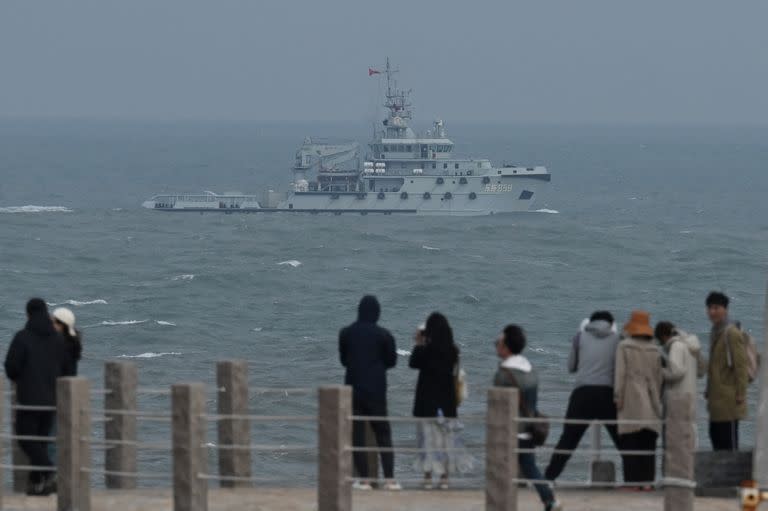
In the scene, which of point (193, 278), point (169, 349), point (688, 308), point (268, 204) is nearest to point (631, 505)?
point (169, 349)

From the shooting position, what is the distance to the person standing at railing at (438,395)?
490 inches

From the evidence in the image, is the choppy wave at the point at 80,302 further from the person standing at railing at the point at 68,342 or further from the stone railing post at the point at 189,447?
the stone railing post at the point at 189,447

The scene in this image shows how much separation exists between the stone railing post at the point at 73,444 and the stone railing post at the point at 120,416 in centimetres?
53

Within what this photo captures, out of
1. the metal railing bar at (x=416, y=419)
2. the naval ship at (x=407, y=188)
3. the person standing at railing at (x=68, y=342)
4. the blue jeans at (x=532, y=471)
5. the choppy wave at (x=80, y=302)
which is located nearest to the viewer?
the metal railing bar at (x=416, y=419)

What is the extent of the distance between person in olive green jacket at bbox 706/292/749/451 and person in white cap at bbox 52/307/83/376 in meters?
4.34

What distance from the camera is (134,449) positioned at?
12.8 meters

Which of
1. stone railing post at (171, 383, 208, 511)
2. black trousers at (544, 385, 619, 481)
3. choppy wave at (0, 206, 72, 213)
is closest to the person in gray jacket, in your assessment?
black trousers at (544, 385, 619, 481)

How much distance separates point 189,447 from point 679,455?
3018mm

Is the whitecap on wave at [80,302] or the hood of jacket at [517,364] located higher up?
the hood of jacket at [517,364]

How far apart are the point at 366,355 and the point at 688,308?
58068mm

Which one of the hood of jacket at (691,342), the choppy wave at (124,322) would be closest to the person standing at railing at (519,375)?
the hood of jacket at (691,342)

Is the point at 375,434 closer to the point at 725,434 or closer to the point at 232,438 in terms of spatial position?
the point at 232,438

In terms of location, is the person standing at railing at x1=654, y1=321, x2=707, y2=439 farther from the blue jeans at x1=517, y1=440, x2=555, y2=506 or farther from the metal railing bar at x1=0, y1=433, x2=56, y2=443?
the metal railing bar at x1=0, y1=433, x2=56, y2=443

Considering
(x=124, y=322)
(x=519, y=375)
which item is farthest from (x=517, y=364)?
(x=124, y=322)
